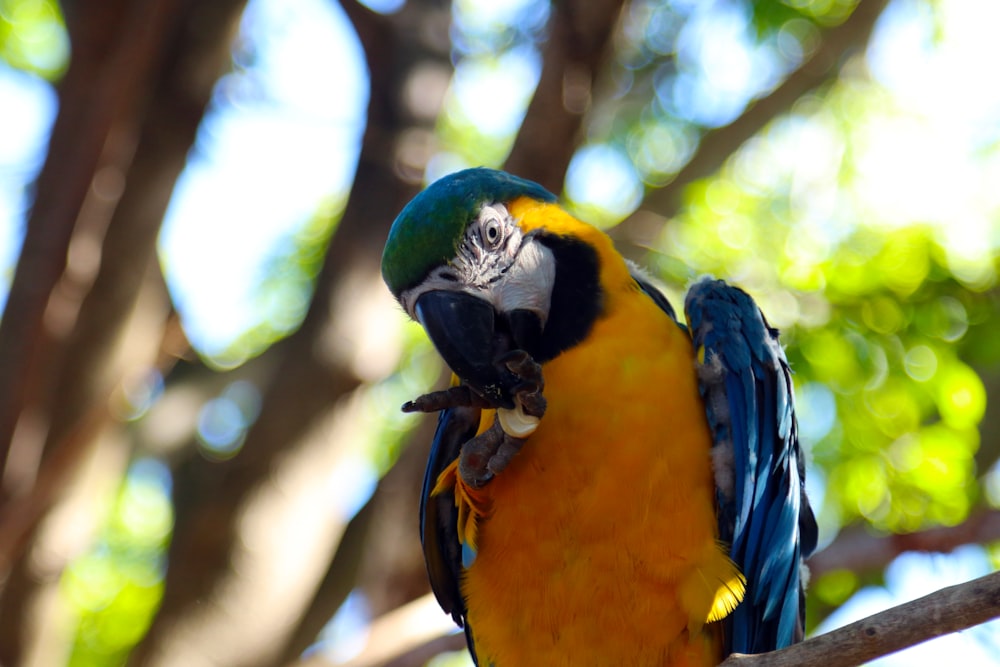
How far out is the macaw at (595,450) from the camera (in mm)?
2641

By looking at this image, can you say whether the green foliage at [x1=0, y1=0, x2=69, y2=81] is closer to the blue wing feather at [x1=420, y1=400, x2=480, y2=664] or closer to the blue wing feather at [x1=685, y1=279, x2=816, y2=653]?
the blue wing feather at [x1=420, y1=400, x2=480, y2=664]

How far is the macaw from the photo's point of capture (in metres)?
2.64

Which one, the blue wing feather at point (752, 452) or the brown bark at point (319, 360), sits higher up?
the blue wing feather at point (752, 452)

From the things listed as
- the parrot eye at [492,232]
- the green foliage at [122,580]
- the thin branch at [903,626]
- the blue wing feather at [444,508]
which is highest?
the thin branch at [903,626]

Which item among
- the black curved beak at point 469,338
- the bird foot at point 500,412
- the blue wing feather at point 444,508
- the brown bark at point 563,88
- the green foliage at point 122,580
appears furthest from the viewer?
the green foliage at point 122,580

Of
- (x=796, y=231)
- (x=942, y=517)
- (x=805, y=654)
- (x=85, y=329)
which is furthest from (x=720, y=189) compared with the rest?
(x=805, y=654)

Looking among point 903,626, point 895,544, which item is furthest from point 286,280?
point 903,626

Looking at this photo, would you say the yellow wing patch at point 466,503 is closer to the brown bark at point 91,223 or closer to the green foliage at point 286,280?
the brown bark at point 91,223

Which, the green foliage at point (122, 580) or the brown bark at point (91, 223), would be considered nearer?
the brown bark at point (91, 223)

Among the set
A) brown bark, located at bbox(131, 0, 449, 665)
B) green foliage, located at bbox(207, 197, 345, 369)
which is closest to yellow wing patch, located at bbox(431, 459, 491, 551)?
brown bark, located at bbox(131, 0, 449, 665)

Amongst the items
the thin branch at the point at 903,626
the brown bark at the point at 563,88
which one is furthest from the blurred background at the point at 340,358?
the thin branch at the point at 903,626

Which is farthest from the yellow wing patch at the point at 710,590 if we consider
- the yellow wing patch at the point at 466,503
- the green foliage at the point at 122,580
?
the green foliage at the point at 122,580

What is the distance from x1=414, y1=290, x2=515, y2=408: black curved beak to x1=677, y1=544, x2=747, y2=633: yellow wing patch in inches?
29.5

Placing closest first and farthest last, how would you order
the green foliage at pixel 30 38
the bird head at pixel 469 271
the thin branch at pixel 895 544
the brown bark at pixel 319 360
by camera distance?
the bird head at pixel 469 271 < the thin branch at pixel 895 544 < the brown bark at pixel 319 360 < the green foliage at pixel 30 38
